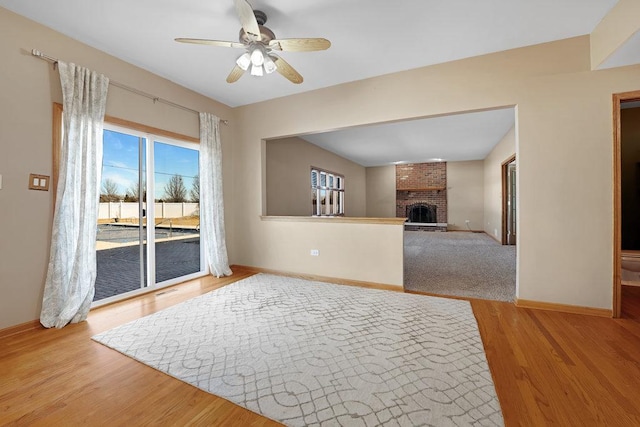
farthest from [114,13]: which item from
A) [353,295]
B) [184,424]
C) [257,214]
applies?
[353,295]

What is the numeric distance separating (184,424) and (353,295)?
2071 millimetres

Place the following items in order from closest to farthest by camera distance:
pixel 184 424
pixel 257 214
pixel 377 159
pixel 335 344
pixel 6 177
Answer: pixel 184 424 → pixel 335 344 → pixel 6 177 → pixel 257 214 → pixel 377 159

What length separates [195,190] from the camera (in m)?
3.89

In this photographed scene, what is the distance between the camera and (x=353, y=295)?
3.04 meters

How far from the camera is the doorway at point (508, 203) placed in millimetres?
6125

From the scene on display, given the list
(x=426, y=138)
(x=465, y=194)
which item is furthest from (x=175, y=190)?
(x=465, y=194)

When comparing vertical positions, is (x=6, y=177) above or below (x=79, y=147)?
below

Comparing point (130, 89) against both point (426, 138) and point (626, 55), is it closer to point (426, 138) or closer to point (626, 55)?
point (626, 55)

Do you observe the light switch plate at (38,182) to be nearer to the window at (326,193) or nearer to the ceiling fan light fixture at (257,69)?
the ceiling fan light fixture at (257,69)

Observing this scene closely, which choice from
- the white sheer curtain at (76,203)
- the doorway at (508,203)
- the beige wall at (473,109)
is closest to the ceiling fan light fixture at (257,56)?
the beige wall at (473,109)

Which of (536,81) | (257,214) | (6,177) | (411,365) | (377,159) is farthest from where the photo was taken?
(377,159)

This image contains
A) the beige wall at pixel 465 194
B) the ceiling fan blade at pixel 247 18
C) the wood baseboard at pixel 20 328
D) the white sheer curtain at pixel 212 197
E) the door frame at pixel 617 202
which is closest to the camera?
the ceiling fan blade at pixel 247 18

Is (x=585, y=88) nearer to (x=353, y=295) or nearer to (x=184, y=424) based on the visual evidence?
(x=353, y=295)

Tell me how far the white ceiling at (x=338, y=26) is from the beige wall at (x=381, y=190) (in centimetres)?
759
